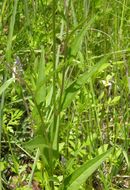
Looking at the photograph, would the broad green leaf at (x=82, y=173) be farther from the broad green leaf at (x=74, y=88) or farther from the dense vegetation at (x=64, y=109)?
the broad green leaf at (x=74, y=88)

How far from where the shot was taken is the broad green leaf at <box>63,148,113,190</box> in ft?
3.06

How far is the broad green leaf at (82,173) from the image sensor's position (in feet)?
3.06

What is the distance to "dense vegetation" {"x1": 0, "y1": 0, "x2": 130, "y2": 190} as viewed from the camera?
0.93 metres

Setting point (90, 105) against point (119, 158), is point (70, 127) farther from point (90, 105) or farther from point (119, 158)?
point (119, 158)

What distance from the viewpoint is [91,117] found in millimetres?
1324

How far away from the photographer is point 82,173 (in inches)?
37.4

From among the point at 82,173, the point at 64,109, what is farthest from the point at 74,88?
the point at 82,173

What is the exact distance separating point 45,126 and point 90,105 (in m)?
0.33

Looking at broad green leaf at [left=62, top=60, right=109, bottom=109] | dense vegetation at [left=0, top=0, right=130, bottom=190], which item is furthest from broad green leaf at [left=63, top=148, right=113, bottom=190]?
broad green leaf at [left=62, top=60, right=109, bottom=109]

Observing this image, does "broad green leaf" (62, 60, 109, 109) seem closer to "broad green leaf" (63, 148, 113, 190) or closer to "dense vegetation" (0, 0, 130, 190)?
"dense vegetation" (0, 0, 130, 190)

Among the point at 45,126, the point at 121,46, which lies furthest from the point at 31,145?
the point at 121,46

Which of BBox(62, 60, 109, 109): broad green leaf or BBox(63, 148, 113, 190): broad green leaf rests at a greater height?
BBox(62, 60, 109, 109): broad green leaf

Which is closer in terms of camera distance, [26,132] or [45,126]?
[45,126]

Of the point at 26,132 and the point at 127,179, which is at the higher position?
the point at 26,132
